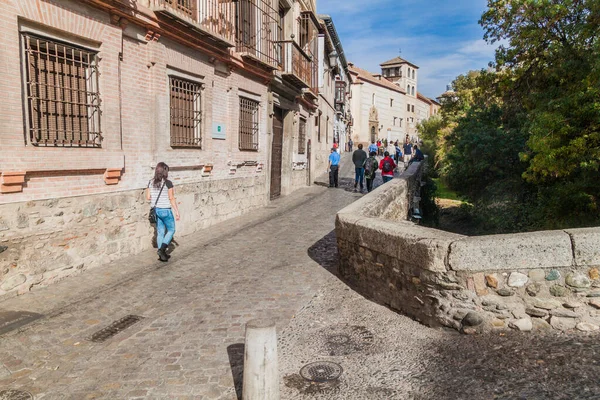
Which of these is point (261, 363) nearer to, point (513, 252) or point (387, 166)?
point (513, 252)

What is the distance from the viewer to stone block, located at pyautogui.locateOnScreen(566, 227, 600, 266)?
386 cm

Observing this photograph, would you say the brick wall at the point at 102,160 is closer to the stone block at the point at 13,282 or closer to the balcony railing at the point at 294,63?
the stone block at the point at 13,282

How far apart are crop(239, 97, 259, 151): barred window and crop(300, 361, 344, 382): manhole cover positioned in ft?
26.5

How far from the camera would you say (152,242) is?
7711 millimetres

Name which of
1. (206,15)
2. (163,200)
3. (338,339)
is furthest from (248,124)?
(338,339)

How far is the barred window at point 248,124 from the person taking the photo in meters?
11.3

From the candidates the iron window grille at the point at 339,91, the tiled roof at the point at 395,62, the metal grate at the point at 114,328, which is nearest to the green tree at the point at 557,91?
the metal grate at the point at 114,328

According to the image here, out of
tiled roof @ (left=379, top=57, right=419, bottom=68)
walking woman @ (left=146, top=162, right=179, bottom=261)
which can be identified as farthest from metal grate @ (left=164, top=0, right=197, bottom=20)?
tiled roof @ (left=379, top=57, right=419, bottom=68)

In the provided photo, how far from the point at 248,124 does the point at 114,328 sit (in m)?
8.01

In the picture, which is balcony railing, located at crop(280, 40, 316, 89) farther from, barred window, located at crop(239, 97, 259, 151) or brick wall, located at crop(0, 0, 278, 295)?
brick wall, located at crop(0, 0, 278, 295)

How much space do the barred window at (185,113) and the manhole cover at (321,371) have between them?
5.75 metres

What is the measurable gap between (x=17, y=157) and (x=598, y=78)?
960 cm

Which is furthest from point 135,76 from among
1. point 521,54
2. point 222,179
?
point 521,54

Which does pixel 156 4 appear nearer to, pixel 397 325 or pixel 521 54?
pixel 397 325
